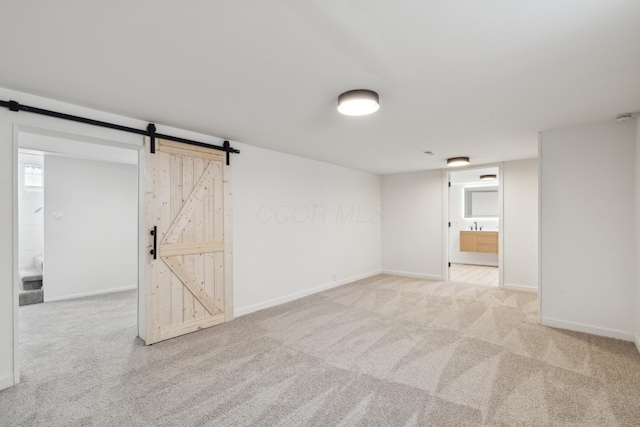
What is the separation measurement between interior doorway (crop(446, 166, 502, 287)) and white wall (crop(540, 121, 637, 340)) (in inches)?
150

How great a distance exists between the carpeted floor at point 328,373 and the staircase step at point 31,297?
2.50 ft

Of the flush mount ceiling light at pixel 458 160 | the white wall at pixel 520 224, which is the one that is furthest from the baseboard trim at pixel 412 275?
the flush mount ceiling light at pixel 458 160

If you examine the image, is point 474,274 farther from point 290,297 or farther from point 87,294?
point 87,294

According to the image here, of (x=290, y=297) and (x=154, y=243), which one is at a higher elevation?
(x=154, y=243)

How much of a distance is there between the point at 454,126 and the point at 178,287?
12.4 ft

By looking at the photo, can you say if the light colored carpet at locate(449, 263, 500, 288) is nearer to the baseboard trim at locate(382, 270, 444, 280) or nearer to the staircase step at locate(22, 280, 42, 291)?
the baseboard trim at locate(382, 270, 444, 280)

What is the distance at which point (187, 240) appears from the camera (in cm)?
362

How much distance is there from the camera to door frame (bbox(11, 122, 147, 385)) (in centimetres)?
251

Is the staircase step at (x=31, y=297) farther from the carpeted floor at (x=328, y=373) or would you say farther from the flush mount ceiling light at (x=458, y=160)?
the flush mount ceiling light at (x=458, y=160)

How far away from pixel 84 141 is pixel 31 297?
11.5 ft

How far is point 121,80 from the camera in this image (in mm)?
2311

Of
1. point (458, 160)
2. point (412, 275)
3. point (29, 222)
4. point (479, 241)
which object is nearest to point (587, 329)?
point (458, 160)

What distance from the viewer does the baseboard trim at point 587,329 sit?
10.8 ft

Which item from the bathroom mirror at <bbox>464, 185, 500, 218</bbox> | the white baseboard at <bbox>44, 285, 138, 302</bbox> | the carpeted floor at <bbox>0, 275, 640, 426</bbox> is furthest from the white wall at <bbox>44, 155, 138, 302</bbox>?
the bathroom mirror at <bbox>464, 185, 500, 218</bbox>
